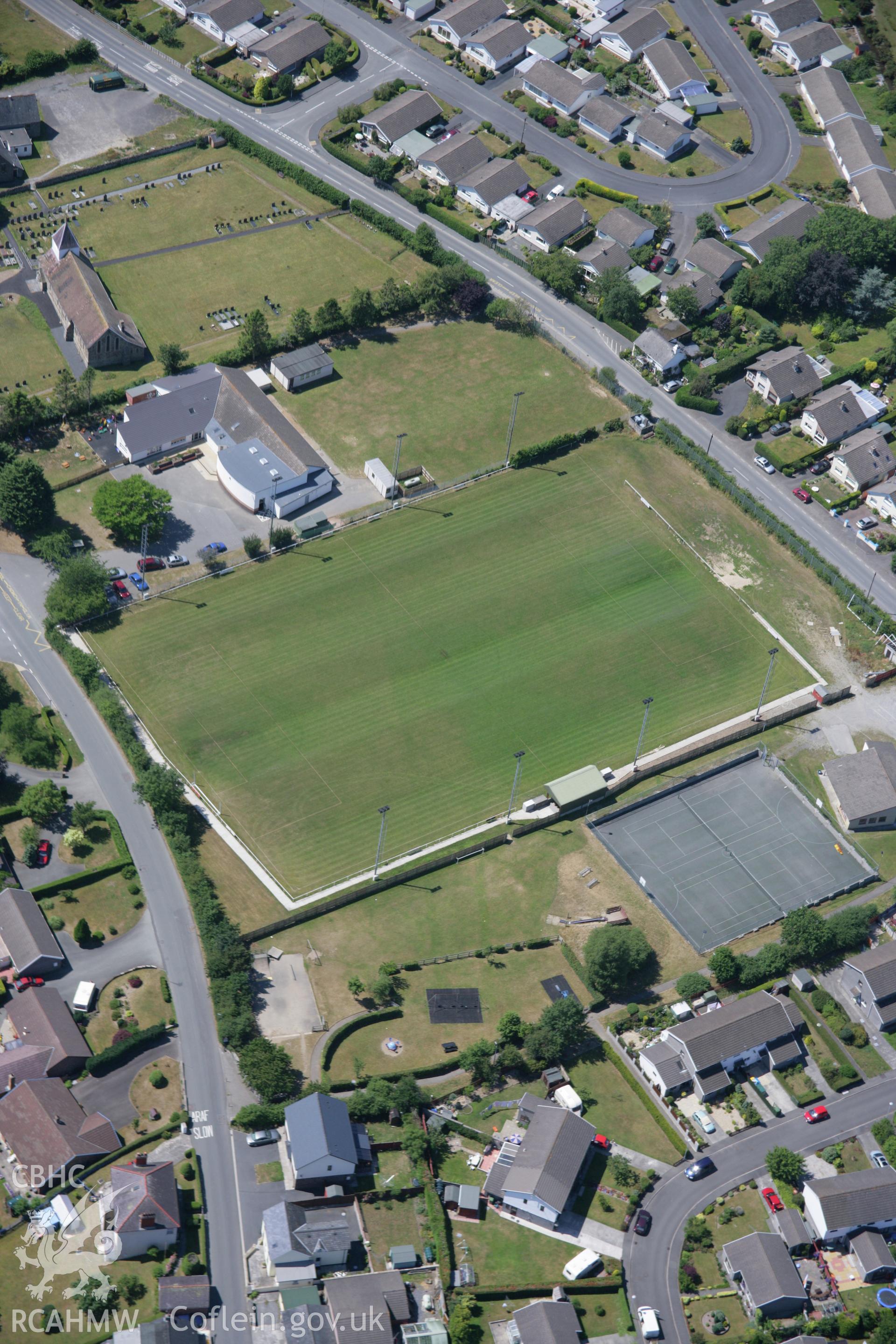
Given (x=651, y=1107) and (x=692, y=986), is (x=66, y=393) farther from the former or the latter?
(x=651, y=1107)

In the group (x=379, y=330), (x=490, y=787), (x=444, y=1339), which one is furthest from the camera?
(x=379, y=330)

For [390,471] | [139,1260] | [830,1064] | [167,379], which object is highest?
[167,379]

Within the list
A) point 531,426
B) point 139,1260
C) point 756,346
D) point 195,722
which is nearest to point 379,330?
point 531,426

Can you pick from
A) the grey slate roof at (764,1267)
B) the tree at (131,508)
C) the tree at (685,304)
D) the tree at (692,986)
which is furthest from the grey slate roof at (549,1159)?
the tree at (685,304)

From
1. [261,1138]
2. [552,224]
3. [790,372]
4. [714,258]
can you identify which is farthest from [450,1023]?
[552,224]

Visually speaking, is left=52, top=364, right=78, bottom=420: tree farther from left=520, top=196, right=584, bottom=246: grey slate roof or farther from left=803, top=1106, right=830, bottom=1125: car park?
left=803, top=1106, right=830, bottom=1125: car park

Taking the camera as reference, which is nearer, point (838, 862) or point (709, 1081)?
point (709, 1081)

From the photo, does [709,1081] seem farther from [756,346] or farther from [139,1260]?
[756,346]
